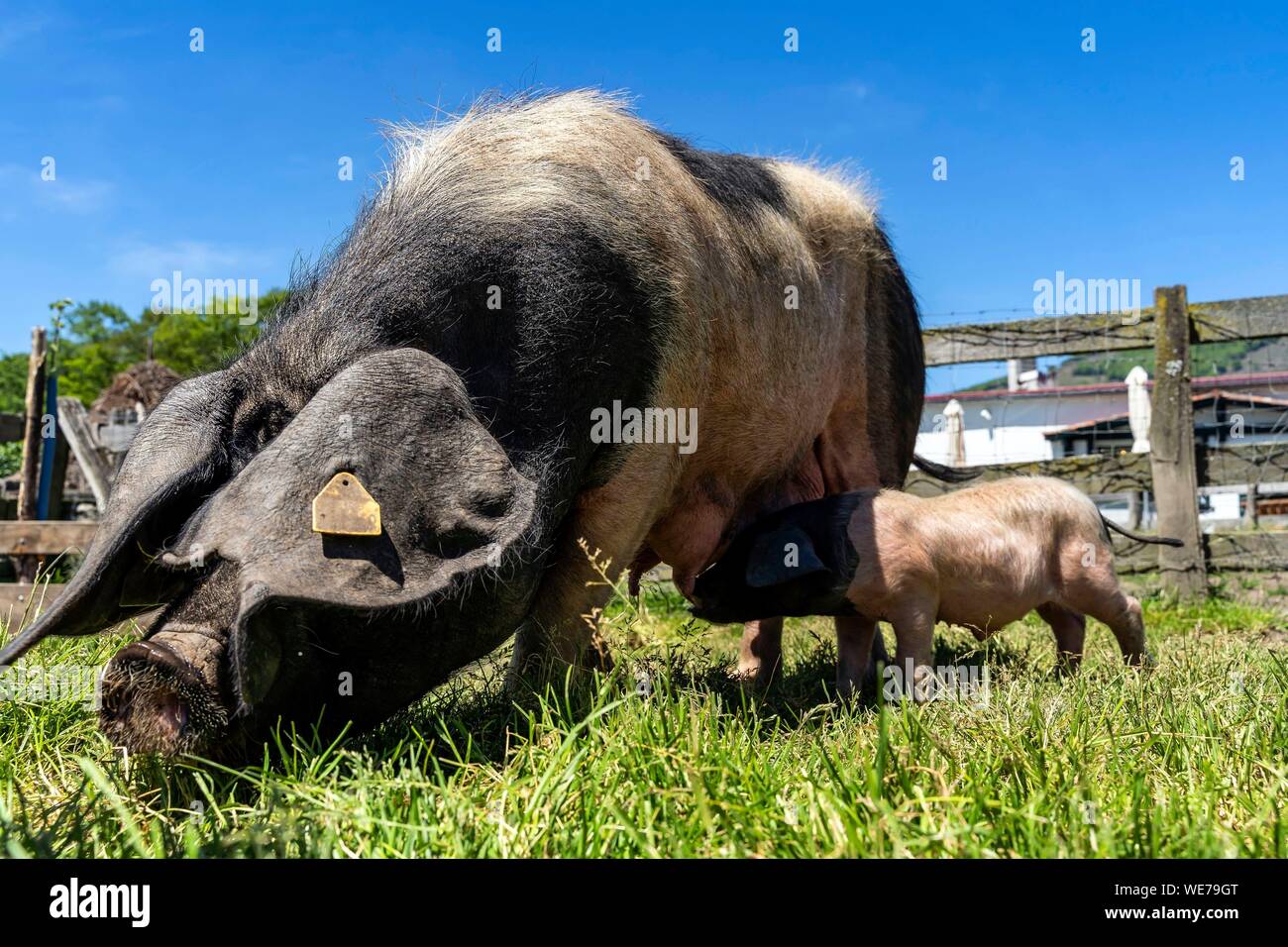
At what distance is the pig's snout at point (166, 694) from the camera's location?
7.80ft

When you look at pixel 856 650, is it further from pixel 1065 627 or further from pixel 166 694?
pixel 166 694

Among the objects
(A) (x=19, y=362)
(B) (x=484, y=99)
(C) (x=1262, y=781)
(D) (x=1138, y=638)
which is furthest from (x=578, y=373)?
(A) (x=19, y=362)

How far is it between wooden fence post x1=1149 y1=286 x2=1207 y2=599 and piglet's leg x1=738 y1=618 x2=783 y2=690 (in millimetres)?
4423

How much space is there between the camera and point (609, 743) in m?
2.40

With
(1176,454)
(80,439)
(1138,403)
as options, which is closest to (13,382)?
(80,439)

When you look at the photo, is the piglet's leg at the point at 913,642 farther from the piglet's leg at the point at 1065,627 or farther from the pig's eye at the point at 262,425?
the pig's eye at the point at 262,425

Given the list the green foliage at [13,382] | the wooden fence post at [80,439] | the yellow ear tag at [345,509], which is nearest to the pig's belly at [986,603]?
the yellow ear tag at [345,509]

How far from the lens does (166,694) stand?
2.43 metres

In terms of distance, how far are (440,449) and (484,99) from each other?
1750 mm

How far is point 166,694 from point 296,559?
1.57 feet

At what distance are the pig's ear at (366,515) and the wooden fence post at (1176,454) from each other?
6.46 metres
